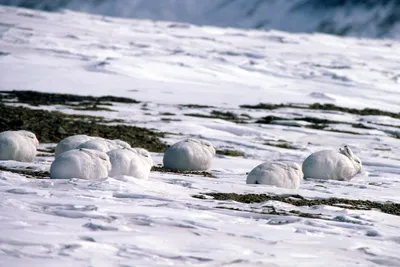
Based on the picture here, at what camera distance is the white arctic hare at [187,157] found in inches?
446

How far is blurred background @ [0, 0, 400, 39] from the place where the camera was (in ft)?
255

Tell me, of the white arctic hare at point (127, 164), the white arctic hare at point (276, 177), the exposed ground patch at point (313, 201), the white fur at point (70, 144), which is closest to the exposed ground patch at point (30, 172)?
the white arctic hare at point (127, 164)

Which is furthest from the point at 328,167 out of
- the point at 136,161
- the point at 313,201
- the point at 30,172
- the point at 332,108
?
the point at 332,108

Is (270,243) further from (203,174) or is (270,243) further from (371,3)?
(371,3)

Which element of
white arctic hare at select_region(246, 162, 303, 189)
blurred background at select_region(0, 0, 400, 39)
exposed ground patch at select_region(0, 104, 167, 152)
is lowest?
white arctic hare at select_region(246, 162, 303, 189)

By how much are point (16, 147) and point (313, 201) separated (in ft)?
13.5

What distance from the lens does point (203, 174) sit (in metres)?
11.1

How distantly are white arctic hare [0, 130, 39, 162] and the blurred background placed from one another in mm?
66289

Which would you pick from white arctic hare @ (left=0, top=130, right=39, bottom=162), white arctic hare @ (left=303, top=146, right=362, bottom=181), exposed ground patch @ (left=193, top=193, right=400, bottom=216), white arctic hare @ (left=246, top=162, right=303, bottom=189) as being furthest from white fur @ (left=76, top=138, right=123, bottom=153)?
white arctic hare @ (left=303, top=146, right=362, bottom=181)

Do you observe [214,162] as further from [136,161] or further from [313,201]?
[313,201]

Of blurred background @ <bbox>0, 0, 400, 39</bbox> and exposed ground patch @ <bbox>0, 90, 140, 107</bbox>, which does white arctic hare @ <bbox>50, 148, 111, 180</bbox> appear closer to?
exposed ground patch @ <bbox>0, 90, 140, 107</bbox>

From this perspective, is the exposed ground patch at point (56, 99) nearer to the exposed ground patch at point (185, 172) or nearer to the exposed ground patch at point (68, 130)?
the exposed ground patch at point (68, 130)

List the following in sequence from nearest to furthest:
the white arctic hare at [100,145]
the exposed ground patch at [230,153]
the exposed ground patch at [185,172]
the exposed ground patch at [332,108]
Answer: the white arctic hare at [100,145] → the exposed ground patch at [185,172] → the exposed ground patch at [230,153] → the exposed ground patch at [332,108]

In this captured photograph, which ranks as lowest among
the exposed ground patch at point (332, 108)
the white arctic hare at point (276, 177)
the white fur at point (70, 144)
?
the white arctic hare at point (276, 177)
